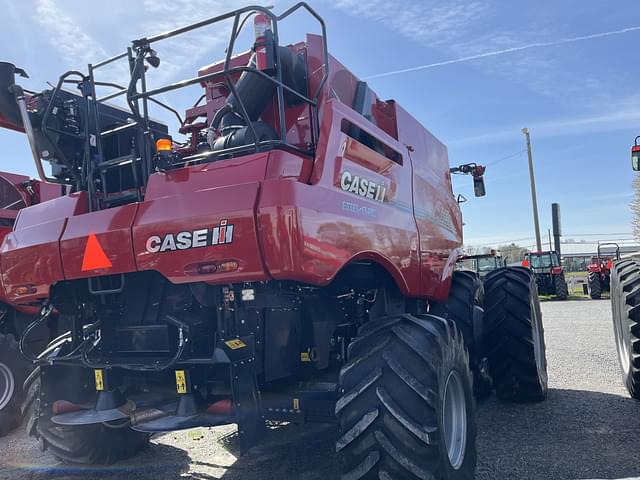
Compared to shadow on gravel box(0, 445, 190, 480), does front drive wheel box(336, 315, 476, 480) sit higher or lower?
higher

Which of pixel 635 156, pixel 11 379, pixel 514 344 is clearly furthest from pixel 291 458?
pixel 635 156

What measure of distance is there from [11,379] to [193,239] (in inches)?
166

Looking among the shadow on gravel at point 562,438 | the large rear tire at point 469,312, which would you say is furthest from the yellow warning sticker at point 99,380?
the large rear tire at point 469,312

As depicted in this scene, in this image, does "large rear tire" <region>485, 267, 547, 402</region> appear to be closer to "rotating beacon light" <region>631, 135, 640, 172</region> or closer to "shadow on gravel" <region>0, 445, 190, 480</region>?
"rotating beacon light" <region>631, 135, 640, 172</region>

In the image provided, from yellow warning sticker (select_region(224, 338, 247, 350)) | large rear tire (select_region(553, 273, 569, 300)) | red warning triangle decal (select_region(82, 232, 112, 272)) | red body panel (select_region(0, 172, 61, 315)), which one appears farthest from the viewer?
large rear tire (select_region(553, 273, 569, 300))

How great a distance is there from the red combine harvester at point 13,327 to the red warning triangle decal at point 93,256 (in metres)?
1.36

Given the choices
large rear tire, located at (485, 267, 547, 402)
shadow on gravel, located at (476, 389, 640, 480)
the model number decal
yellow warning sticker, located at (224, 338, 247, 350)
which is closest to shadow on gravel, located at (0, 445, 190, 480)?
yellow warning sticker, located at (224, 338, 247, 350)

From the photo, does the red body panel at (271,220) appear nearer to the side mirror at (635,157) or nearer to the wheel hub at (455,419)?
the wheel hub at (455,419)

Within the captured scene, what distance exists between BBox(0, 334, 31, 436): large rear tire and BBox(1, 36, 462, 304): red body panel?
2343mm

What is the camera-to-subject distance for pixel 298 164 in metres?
3.22

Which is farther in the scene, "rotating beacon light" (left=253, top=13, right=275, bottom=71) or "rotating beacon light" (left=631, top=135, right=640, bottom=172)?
"rotating beacon light" (left=631, top=135, right=640, bottom=172)

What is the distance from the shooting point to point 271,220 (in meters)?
2.95

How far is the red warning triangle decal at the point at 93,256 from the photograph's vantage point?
3.60 m

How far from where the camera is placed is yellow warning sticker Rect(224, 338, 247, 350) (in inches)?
131
